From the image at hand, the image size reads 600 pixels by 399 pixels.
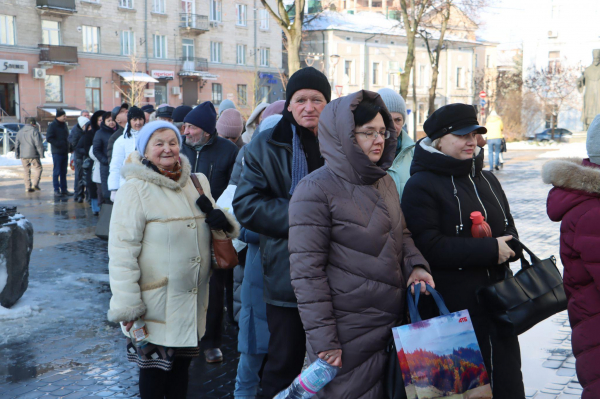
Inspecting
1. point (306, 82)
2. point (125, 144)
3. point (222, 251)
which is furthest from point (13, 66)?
point (306, 82)

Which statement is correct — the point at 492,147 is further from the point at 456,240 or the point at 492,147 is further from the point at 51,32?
the point at 51,32

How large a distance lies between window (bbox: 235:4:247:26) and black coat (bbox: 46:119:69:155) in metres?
37.4

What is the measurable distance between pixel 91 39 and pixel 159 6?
20.1 feet

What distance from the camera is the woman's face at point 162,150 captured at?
389 cm

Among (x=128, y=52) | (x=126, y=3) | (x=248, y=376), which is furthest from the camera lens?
(x=128, y=52)

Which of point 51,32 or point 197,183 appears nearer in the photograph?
point 197,183

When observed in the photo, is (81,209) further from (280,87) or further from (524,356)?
(280,87)

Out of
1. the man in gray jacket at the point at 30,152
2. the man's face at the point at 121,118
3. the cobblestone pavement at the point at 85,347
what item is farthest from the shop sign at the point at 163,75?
the cobblestone pavement at the point at 85,347

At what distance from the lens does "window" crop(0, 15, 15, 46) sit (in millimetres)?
39050

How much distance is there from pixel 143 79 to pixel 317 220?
4330 cm

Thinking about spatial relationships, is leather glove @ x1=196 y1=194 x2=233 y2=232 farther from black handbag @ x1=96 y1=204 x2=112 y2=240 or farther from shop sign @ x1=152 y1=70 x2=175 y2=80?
shop sign @ x1=152 y1=70 x2=175 y2=80

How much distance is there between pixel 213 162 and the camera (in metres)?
5.61

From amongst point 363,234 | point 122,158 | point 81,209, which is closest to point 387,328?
point 363,234

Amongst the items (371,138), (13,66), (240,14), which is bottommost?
(371,138)
